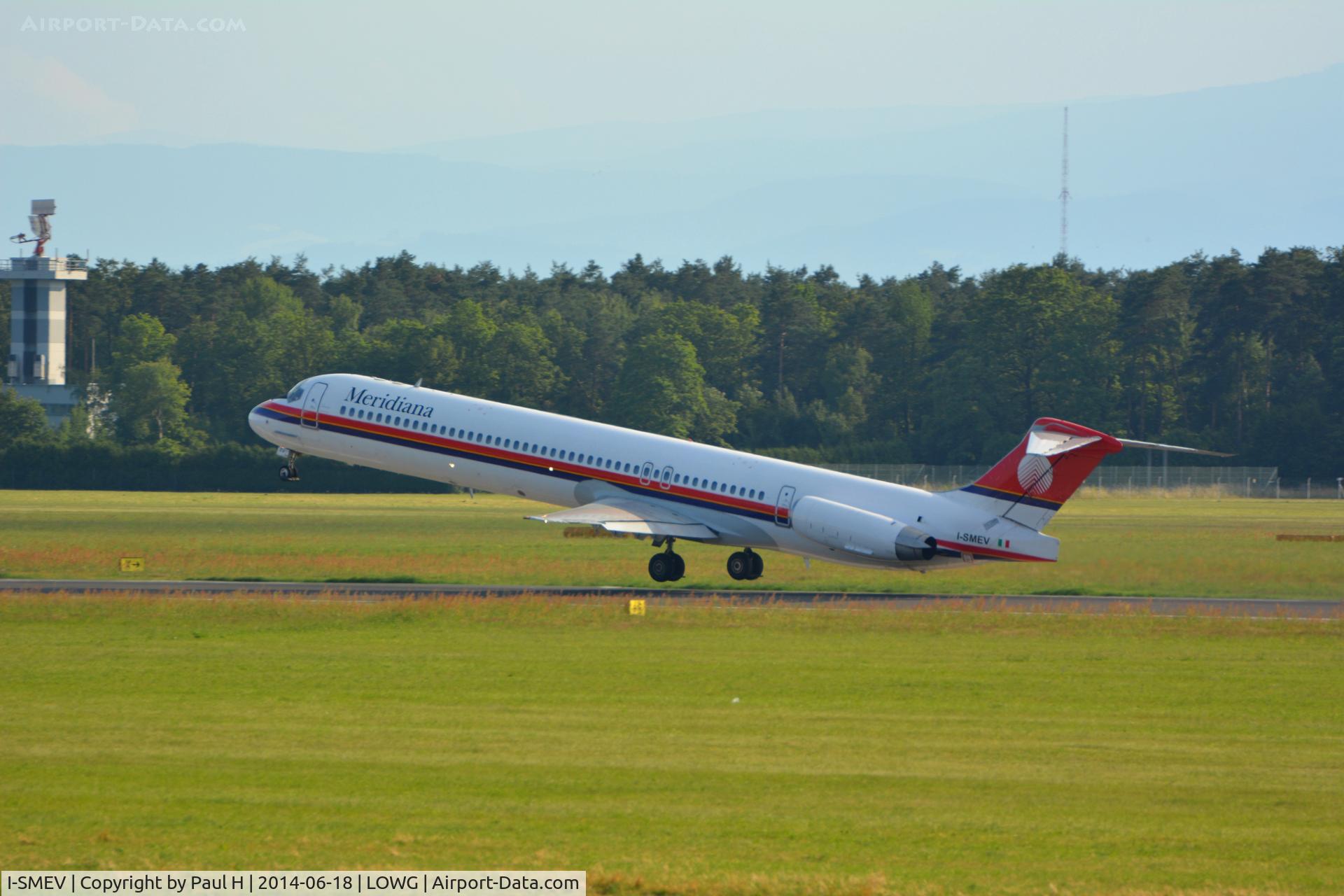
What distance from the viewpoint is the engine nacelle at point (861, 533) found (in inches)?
1572

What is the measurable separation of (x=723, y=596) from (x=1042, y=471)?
8.03 meters

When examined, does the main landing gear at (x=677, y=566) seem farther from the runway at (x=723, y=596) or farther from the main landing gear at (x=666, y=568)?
the runway at (x=723, y=596)

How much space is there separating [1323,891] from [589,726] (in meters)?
9.65

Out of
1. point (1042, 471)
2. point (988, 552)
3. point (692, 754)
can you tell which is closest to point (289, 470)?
point (988, 552)

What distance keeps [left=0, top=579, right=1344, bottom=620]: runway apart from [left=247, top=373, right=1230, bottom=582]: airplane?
1369 millimetres

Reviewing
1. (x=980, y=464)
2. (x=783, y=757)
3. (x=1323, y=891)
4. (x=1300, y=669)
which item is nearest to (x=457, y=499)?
(x=980, y=464)

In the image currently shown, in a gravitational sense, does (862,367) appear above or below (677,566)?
above

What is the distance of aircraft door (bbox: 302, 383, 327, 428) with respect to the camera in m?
48.2

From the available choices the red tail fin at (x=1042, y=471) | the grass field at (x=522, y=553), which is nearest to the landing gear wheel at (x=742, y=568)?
the grass field at (x=522, y=553)

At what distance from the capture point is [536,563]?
4869cm

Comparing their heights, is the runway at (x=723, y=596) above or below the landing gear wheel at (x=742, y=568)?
below

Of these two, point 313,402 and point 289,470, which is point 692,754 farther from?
point 289,470

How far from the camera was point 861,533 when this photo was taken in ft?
132

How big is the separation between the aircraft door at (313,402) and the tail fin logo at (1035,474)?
2075 cm
